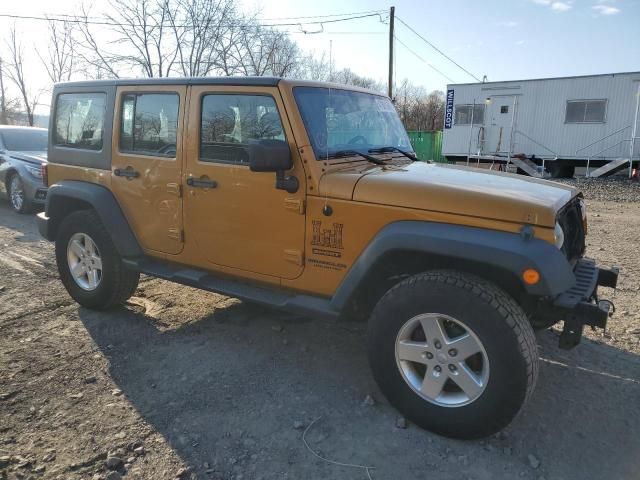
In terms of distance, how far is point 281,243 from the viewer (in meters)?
3.42

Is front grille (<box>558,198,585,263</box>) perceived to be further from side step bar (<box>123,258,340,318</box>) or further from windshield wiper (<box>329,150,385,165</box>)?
side step bar (<box>123,258,340,318</box>)

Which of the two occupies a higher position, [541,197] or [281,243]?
[541,197]

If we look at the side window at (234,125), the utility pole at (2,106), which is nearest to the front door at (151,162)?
the side window at (234,125)

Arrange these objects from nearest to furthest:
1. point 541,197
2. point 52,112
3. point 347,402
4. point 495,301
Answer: point 495,301
point 541,197
point 347,402
point 52,112

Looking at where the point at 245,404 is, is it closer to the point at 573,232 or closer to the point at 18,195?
the point at 573,232

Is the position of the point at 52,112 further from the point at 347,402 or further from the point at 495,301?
the point at 495,301

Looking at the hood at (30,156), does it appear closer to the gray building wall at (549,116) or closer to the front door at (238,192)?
the front door at (238,192)

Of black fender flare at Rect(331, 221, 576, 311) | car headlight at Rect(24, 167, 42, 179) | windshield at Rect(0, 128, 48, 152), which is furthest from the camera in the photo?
windshield at Rect(0, 128, 48, 152)

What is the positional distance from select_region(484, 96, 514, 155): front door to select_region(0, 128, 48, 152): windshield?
51.0ft

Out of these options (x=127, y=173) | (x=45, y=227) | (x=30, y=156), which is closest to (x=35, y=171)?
(x=30, y=156)

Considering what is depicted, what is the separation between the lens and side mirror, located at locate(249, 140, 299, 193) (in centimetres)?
301

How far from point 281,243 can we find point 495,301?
1.44m

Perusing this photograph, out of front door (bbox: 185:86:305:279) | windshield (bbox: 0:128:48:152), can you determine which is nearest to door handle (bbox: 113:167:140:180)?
front door (bbox: 185:86:305:279)

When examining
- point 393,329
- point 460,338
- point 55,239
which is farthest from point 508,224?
point 55,239
